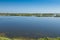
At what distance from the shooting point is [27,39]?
17.2 metres
